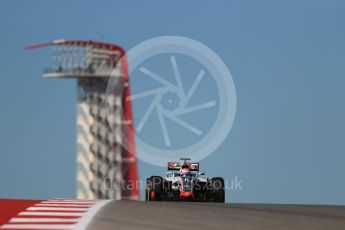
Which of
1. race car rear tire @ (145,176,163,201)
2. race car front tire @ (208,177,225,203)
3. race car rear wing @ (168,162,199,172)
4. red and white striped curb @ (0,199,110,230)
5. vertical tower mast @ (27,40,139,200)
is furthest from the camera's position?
vertical tower mast @ (27,40,139,200)

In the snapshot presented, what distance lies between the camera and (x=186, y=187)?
32906 mm

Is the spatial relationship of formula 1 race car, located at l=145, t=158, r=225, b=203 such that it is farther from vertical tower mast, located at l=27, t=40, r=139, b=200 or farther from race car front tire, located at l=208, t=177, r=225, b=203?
vertical tower mast, located at l=27, t=40, r=139, b=200

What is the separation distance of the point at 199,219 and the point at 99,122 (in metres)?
95.4

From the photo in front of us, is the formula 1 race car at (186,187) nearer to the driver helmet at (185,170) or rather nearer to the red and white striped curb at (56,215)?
the driver helmet at (185,170)

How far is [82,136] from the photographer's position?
11594cm

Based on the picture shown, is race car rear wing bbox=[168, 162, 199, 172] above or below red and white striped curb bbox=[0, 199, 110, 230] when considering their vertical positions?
above

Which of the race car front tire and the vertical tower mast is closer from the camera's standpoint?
the race car front tire

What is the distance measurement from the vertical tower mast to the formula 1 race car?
3094 inches

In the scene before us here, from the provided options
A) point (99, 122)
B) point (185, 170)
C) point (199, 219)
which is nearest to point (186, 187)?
point (185, 170)

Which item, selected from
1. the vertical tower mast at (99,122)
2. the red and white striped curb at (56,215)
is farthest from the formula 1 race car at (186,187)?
the vertical tower mast at (99,122)

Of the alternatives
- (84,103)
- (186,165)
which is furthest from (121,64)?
(186,165)

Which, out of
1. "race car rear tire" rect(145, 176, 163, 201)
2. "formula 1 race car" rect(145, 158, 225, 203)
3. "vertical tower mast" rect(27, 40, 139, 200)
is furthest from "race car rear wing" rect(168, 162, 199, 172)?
"vertical tower mast" rect(27, 40, 139, 200)

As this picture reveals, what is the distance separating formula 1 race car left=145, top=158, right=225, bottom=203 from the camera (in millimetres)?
32219

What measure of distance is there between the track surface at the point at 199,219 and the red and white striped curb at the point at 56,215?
13.7 inches
